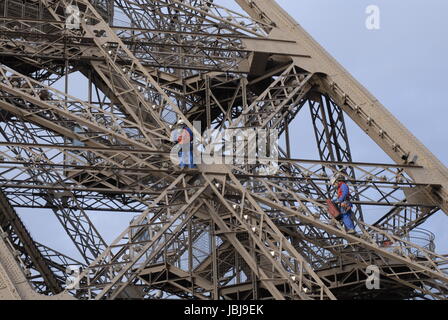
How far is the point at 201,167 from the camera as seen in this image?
92.3 ft

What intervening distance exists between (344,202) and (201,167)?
3.10 meters

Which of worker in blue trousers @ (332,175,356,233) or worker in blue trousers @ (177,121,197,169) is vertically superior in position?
worker in blue trousers @ (177,121,197,169)

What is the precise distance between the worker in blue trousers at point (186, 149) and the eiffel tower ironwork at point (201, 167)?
0.66ft

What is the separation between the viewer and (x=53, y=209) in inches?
1314

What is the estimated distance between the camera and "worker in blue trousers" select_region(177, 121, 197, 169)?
2823 centimetres

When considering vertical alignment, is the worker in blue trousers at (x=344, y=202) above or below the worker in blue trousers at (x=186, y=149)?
below

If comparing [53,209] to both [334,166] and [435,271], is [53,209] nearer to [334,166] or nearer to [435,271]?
[334,166]

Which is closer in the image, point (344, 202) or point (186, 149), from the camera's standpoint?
point (186, 149)

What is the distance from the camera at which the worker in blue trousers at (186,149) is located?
28.2 metres

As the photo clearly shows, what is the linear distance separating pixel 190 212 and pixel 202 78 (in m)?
6.54

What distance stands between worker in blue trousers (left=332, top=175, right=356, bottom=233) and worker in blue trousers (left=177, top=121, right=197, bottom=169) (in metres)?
3.06
